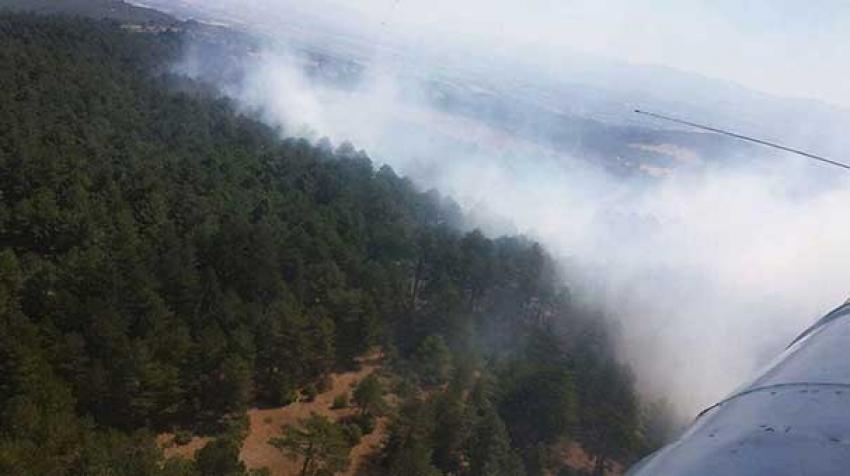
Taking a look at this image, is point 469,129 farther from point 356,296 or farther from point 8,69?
point 356,296

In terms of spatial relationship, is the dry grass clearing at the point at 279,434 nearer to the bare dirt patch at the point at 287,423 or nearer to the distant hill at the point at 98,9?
the bare dirt patch at the point at 287,423

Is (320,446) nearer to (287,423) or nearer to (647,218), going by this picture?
(287,423)

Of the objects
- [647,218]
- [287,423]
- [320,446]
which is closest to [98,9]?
[647,218]

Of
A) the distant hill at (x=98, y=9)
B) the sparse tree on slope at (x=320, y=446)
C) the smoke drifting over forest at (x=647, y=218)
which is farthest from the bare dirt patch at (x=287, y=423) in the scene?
the distant hill at (x=98, y=9)

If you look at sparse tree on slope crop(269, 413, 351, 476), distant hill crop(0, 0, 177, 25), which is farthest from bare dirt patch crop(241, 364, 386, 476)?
distant hill crop(0, 0, 177, 25)

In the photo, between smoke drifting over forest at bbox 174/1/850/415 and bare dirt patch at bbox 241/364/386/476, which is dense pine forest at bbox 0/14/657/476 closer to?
bare dirt patch at bbox 241/364/386/476

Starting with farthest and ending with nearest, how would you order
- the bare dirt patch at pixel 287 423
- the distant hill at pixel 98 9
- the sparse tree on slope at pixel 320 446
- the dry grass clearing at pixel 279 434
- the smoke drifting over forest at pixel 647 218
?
1. the distant hill at pixel 98 9
2. the smoke drifting over forest at pixel 647 218
3. the bare dirt patch at pixel 287 423
4. the dry grass clearing at pixel 279 434
5. the sparse tree on slope at pixel 320 446
